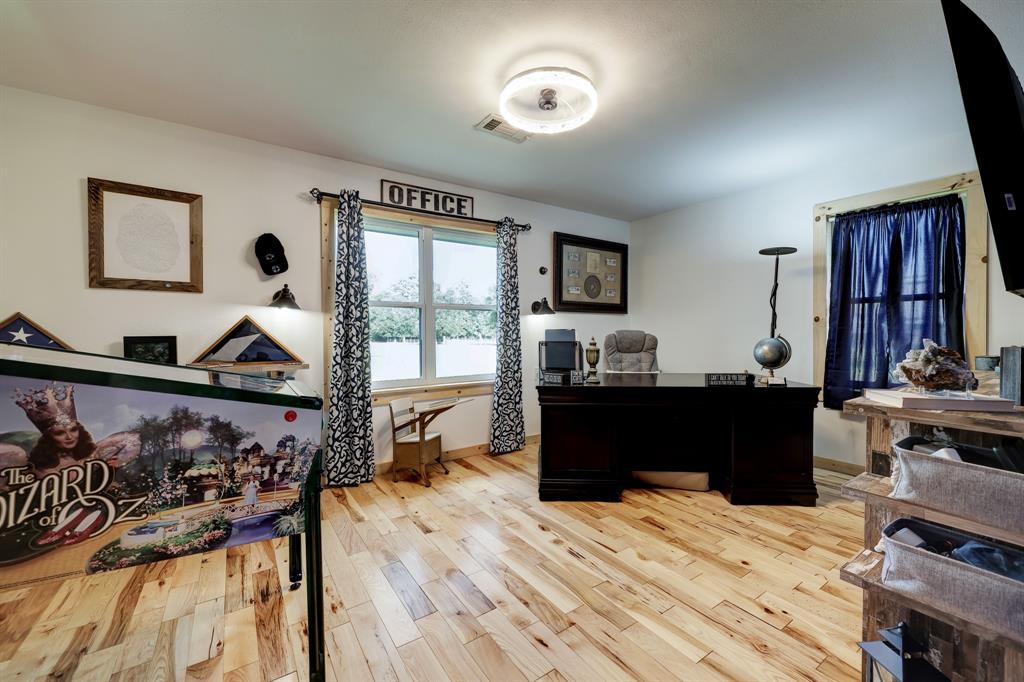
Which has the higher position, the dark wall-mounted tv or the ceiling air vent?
the ceiling air vent

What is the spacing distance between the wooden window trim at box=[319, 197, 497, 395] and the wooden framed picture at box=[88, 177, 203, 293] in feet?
2.69

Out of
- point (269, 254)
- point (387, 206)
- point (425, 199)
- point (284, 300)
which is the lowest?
point (284, 300)

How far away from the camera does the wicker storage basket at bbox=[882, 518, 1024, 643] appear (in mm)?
715

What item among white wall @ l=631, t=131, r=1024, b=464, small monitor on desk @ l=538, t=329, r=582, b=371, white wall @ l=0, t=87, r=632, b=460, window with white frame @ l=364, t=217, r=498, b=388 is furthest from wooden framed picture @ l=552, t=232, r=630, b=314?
white wall @ l=0, t=87, r=632, b=460

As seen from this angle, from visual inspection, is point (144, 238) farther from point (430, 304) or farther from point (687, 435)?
point (687, 435)

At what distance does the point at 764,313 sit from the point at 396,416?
12.4ft

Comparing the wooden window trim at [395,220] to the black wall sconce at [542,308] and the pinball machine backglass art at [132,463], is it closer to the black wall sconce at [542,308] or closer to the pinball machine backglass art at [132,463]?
the black wall sconce at [542,308]

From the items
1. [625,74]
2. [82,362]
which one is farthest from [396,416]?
[625,74]

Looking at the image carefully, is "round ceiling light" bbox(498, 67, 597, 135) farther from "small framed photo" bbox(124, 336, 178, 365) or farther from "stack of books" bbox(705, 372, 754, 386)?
"small framed photo" bbox(124, 336, 178, 365)

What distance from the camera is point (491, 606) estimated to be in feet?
5.77

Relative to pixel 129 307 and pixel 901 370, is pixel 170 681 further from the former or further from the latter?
pixel 901 370

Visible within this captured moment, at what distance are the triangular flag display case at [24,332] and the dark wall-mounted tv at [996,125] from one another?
155 inches

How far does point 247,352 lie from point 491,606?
2381mm

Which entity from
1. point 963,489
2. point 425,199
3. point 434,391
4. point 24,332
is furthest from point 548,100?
point 24,332
